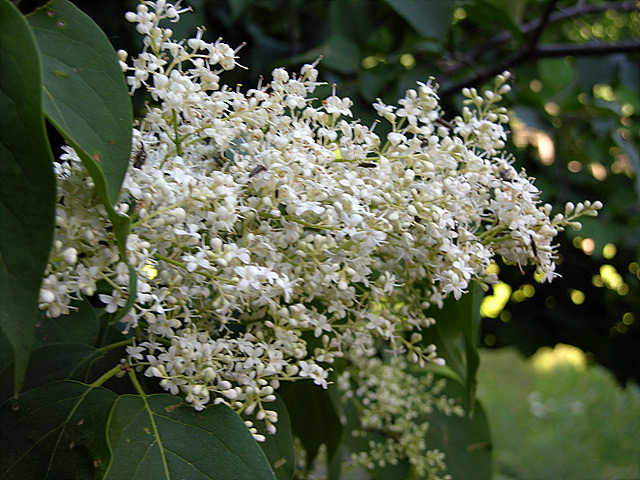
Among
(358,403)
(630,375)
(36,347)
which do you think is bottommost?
(630,375)

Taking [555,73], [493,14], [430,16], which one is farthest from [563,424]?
[430,16]

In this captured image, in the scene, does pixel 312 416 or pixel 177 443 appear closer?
pixel 177 443

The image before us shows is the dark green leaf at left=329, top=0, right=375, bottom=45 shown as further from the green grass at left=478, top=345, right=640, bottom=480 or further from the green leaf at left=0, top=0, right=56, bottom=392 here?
the green grass at left=478, top=345, right=640, bottom=480

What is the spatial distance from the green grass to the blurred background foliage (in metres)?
0.68

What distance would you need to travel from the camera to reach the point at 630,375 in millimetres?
1812

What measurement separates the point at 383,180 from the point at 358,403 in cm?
66

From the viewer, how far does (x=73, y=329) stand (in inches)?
27.9

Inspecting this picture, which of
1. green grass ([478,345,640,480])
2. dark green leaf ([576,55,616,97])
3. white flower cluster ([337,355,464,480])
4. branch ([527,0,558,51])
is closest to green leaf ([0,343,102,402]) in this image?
white flower cluster ([337,355,464,480])

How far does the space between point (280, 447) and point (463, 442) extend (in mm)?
575

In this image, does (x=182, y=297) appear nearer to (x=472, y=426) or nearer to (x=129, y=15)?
(x=129, y=15)

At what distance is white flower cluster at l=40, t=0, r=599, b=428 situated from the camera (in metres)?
0.53

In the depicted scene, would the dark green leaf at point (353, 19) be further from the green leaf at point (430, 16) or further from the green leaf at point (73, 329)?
the green leaf at point (73, 329)

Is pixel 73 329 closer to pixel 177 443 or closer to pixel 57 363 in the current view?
pixel 57 363


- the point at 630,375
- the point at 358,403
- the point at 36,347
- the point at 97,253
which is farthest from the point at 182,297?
the point at 630,375
